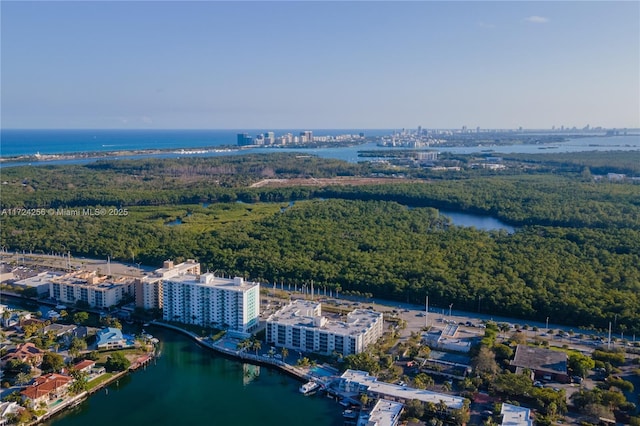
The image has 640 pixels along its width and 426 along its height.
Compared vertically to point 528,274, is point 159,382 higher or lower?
lower

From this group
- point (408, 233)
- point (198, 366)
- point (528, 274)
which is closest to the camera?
point (198, 366)

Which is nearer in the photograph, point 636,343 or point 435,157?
point 636,343

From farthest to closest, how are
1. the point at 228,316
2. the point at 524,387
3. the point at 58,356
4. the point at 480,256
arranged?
the point at 480,256 → the point at 228,316 → the point at 58,356 → the point at 524,387

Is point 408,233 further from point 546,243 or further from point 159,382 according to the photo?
point 159,382

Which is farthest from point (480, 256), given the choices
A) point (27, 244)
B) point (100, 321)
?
point (27, 244)

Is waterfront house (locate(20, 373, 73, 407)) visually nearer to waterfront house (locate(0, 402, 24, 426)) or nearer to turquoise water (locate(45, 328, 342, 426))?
waterfront house (locate(0, 402, 24, 426))

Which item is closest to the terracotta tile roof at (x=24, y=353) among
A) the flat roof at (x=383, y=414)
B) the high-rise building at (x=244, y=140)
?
the flat roof at (x=383, y=414)
